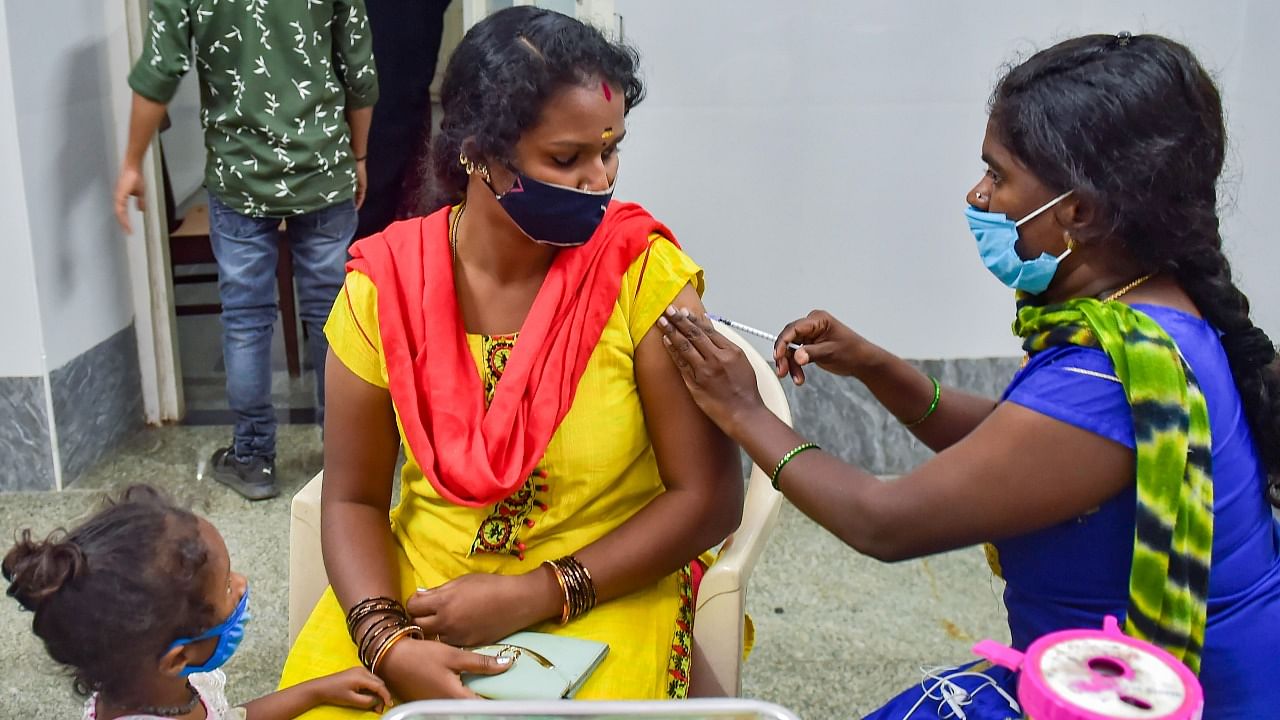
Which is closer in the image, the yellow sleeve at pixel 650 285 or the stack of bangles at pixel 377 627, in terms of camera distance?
the stack of bangles at pixel 377 627

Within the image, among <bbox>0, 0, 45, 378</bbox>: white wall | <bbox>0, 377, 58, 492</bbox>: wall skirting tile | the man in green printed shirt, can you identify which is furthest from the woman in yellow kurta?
<bbox>0, 377, 58, 492</bbox>: wall skirting tile

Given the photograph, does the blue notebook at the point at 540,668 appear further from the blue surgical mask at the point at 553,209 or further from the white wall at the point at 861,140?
the white wall at the point at 861,140

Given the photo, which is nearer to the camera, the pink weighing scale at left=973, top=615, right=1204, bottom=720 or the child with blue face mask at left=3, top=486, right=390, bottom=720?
the pink weighing scale at left=973, top=615, right=1204, bottom=720

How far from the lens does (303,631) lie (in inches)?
67.2

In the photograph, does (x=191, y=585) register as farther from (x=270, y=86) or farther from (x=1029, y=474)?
(x=270, y=86)

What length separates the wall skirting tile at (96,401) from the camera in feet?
10.9

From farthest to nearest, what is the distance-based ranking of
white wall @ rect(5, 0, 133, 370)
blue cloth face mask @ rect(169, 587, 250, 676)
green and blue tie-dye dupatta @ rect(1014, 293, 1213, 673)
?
white wall @ rect(5, 0, 133, 370), blue cloth face mask @ rect(169, 587, 250, 676), green and blue tie-dye dupatta @ rect(1014, 293, 1213, 673)

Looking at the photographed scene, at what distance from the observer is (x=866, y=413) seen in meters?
3.39

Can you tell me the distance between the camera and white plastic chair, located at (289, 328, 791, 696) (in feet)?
5.71

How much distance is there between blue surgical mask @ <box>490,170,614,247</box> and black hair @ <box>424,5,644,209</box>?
5 centimetres

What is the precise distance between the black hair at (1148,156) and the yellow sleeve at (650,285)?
475 mm

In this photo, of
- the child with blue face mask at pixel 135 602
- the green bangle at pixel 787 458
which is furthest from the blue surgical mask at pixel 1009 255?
the child with blue face mask at pixel 135 602

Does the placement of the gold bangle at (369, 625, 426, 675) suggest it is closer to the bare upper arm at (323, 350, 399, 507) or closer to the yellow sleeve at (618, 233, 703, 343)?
the bare upper arm at (323, 350, 399, 507)

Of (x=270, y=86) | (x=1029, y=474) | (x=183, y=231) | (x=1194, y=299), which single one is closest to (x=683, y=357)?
(x=1029, y=474)
